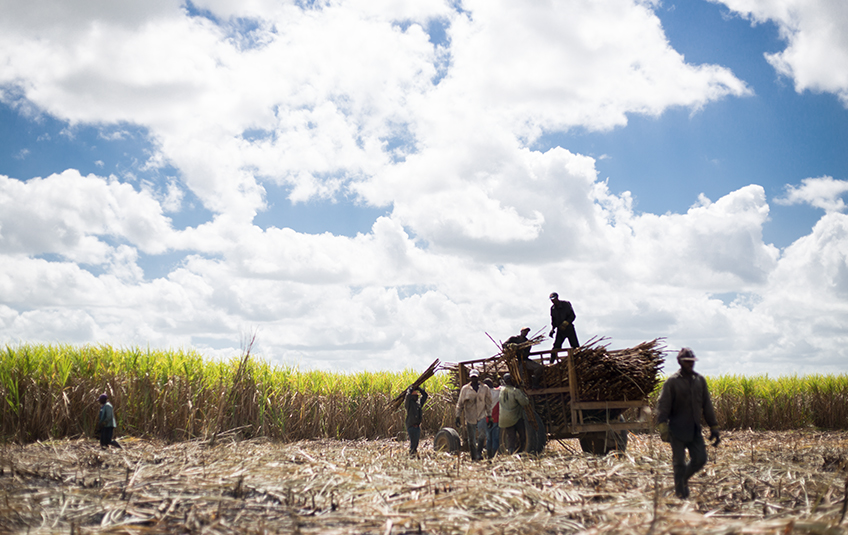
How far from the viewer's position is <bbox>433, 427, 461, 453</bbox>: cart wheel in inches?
519

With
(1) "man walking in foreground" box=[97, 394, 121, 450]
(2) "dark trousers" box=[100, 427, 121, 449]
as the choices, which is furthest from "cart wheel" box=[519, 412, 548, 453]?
(2) "dark trousers" box=[100, 427, 121, 449]

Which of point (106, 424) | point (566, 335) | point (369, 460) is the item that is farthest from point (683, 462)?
point (106, 424)

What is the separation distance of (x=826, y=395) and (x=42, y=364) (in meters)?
30.3

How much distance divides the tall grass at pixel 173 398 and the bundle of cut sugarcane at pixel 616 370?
598 cm

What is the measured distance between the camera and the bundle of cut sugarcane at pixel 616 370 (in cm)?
1152

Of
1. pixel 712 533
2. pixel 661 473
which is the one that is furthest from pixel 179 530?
pixel 661 473

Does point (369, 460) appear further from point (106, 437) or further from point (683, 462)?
point (106, 437)

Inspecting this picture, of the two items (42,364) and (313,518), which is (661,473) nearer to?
(313,518)

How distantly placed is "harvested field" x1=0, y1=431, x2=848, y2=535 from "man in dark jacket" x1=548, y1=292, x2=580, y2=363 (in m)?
3.61

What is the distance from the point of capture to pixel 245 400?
17.7 m

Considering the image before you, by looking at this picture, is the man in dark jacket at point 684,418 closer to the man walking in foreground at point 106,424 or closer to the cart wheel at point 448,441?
the cart wheel at point 448,441

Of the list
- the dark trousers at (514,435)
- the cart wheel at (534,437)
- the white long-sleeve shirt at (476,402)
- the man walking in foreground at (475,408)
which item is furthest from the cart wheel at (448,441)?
the cart wheel at (534,437)

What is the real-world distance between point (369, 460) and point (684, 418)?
564 cm

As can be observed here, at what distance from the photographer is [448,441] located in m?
13.3
